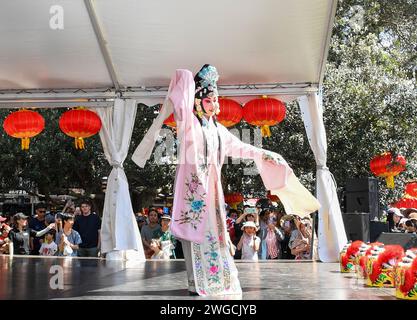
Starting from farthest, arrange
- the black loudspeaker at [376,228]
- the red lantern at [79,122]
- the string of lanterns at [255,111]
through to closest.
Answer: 1. the black loudspeaker at [376,228]
2. the red lantern at [79,122]
3. the string of lanterns at [255,111]

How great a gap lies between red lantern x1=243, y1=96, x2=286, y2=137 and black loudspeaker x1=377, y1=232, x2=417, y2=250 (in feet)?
6.78

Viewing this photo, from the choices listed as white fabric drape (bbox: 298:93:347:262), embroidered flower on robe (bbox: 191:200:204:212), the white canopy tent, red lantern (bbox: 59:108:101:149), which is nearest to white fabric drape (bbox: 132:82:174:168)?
embroidered flower on robe (bbox: 191:200:204:212)

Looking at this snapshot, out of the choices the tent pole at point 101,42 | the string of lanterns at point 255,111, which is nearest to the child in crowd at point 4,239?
the tent pole at point 101,42

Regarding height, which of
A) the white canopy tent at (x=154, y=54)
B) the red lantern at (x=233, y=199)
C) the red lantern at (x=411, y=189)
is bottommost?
the red lantern at (x=233, y=199)

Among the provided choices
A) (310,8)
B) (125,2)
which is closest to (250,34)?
(310,8)

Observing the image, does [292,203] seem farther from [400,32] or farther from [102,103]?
[400,32]

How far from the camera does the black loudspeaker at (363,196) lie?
828 centimetres

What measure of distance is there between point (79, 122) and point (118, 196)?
1.06m

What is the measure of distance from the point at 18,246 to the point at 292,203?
537 cm

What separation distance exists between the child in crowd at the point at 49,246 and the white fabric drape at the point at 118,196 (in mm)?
1268

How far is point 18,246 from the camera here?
8.73 metres

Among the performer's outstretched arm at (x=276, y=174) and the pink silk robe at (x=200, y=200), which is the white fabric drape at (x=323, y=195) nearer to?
the performer's outstretched arm at (x=276, y=174)

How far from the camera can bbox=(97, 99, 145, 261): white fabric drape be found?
7.46 m
